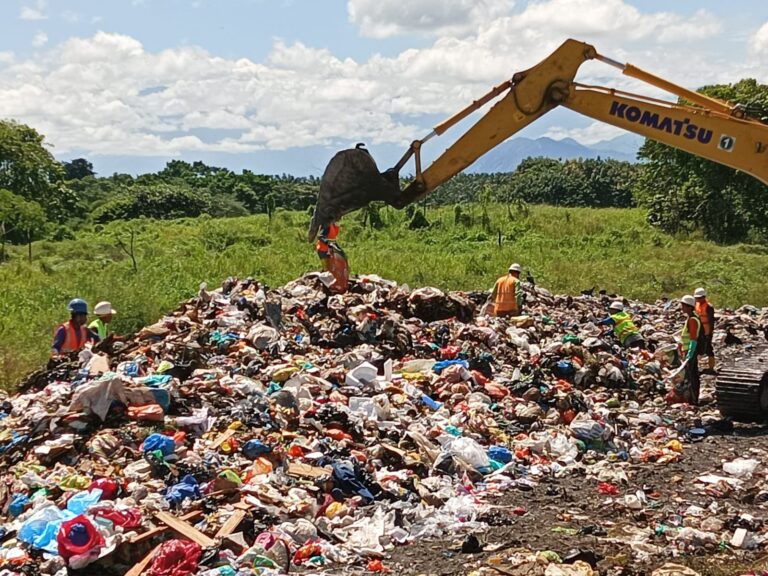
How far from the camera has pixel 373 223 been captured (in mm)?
29516

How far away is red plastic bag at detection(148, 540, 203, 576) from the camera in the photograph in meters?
5.12

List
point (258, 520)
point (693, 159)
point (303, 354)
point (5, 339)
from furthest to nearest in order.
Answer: point (693, 159) < point (5, 339) < point (303, 354) < point (258, 520)

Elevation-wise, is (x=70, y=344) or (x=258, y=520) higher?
(x=70, y=344)

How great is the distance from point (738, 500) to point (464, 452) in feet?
7.47

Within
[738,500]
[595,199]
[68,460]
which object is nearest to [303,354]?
[68,460]

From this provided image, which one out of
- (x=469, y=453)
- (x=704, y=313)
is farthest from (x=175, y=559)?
(x=704, y=313)

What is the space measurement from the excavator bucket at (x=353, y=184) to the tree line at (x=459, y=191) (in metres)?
3.57

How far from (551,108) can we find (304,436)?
4142 millimetres

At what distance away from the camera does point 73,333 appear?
29.6 feet

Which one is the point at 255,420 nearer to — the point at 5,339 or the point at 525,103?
the point at 525,103

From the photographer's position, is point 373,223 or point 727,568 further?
point 373,223

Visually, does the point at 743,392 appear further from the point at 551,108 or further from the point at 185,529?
the point at 185,529

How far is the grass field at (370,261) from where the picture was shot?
1458 cm

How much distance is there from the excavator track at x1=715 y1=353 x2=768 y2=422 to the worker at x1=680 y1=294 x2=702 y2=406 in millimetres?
579
